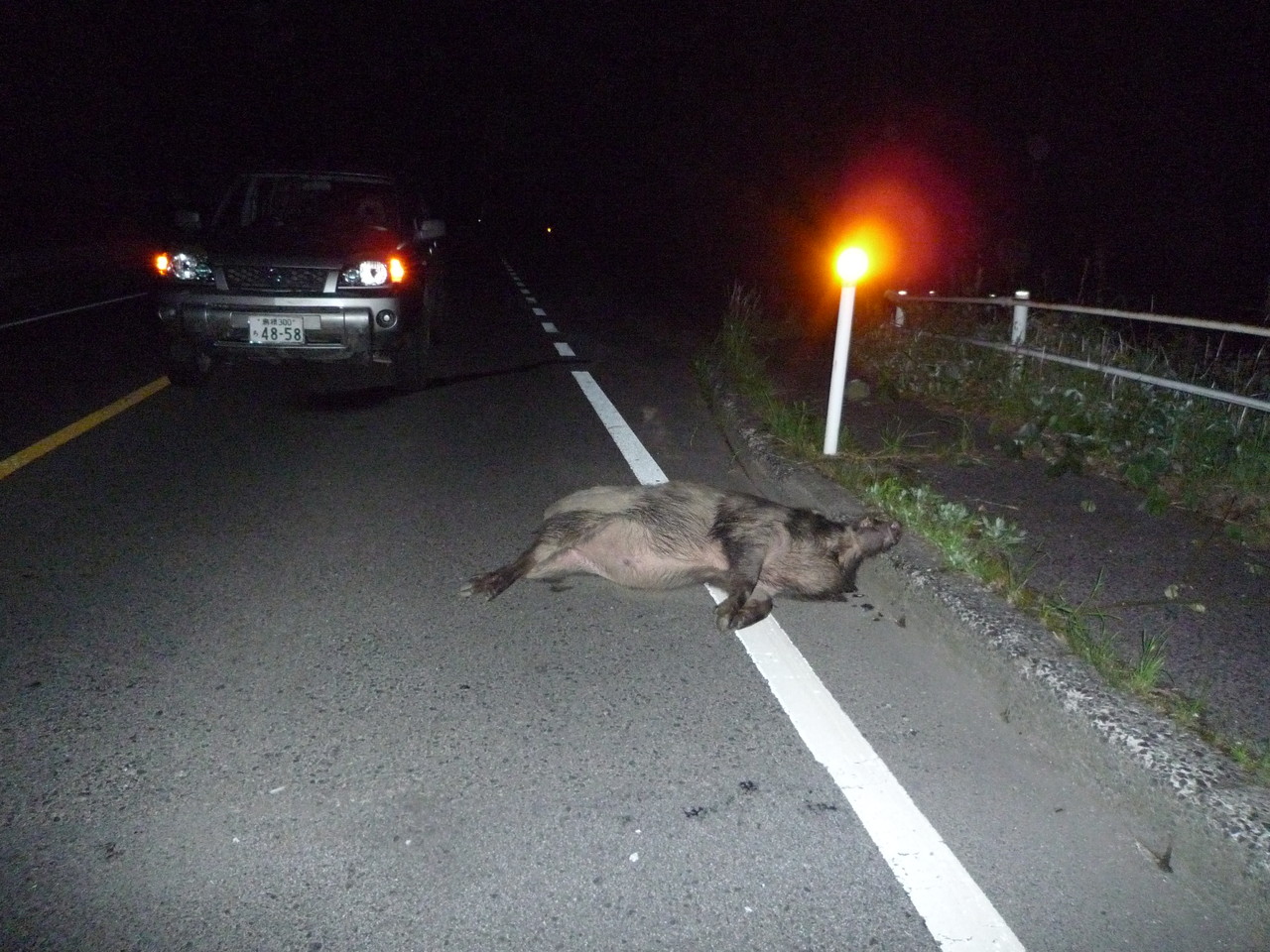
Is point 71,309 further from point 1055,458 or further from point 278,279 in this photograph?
point 1055,458

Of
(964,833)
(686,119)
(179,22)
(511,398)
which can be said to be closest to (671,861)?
(964,833)

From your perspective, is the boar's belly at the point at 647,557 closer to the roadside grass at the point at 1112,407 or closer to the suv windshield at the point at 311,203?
the roadside grass at the point at 1112,407

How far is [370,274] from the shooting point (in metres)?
8.16

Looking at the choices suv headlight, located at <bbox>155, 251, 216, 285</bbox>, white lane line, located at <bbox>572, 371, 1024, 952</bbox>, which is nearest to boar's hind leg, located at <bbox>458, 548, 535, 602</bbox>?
white lane line, located at <bbox>572, 371, 1024, 952</bbox>

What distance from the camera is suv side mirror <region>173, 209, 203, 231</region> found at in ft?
27.5

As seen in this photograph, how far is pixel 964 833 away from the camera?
282 cm

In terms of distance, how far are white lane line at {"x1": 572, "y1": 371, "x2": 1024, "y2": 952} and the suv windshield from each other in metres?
6.39

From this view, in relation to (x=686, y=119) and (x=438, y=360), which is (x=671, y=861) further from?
(x=686, y=119)

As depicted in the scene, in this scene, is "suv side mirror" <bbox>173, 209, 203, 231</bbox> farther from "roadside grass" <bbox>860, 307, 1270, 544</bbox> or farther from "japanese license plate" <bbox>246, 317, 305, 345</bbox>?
"roadside grass" <bbox>860, 307, 1270, 544</bbox>

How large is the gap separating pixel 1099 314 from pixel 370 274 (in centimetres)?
563

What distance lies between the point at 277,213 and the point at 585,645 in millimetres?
7009

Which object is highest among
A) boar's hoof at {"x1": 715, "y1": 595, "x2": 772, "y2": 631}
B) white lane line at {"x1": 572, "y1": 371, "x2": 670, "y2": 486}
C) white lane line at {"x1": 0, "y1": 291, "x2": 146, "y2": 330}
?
white lane line at {"x1": 572, "y1": 371, "x2": 670, "y2": 486}

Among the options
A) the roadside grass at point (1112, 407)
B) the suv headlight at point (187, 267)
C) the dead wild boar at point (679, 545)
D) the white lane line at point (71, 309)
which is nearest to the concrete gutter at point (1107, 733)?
the dead wild boar at point (679, 545)

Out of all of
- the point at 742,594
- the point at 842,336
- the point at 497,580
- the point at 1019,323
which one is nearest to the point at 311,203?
the point at 842,336
